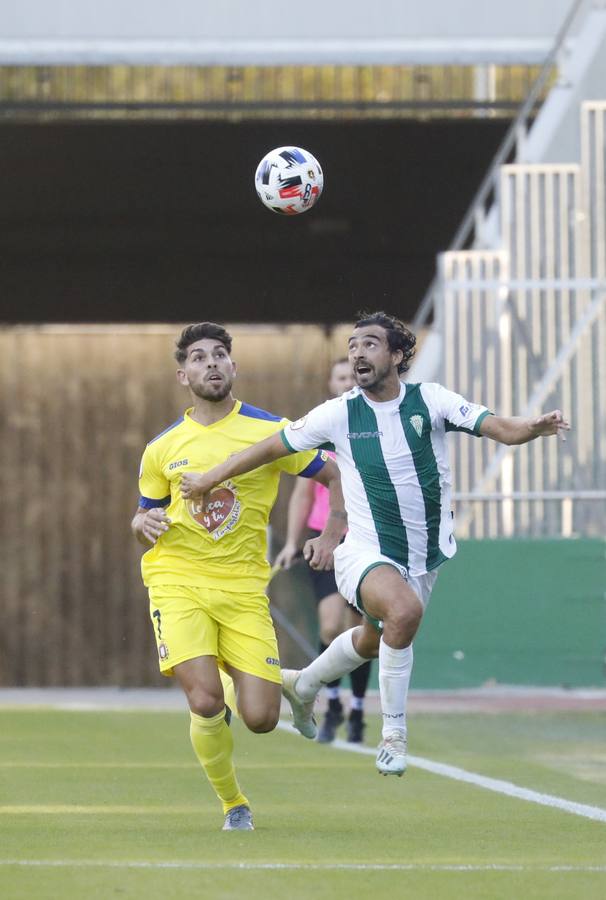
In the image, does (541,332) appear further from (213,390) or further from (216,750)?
(216,750)

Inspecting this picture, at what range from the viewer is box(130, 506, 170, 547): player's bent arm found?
7.48 metres

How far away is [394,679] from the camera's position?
796 cm

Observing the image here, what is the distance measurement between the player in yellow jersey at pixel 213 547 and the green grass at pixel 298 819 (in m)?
0.60

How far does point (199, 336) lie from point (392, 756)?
194 centimetres

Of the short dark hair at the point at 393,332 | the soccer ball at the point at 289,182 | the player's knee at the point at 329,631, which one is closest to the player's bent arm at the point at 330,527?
the short dark hair at the point at 393,332

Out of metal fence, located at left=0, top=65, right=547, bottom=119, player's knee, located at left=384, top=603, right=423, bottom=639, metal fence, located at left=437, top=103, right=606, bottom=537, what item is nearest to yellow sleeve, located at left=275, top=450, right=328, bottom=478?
player's knee, located at left=384, top=603, right=423, bottom=639

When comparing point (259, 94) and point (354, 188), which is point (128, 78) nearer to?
point (259, 94)

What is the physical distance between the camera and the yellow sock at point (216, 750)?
719 cm

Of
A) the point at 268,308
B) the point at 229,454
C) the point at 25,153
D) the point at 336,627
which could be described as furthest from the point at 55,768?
the point at 268,308

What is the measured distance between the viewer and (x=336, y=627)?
1160cm

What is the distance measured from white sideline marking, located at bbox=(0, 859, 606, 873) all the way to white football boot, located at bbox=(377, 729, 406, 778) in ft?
4.46

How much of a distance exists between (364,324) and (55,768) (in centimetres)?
353

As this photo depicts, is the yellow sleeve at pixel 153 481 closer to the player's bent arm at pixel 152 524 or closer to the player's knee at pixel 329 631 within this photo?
the player's bent arm at pixel 152 524

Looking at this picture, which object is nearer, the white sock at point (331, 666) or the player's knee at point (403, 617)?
the player's knee at point (403, 617)
